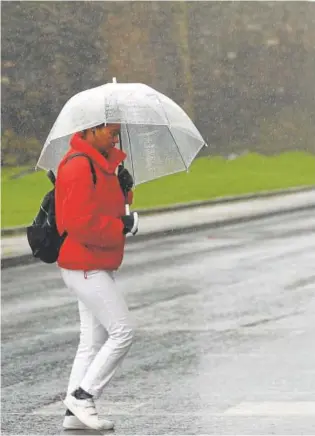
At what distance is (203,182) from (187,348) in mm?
30615

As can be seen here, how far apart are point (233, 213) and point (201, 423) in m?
20.6

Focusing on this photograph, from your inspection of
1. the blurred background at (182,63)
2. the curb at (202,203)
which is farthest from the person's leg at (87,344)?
the blurred background at (182,63)

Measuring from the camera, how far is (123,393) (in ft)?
→ 26.7

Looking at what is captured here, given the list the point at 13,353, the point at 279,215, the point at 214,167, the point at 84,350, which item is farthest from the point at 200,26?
the point at 84,350

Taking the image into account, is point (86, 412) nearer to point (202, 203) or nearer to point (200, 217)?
point (200, 217)

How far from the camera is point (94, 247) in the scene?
6699 millimetres

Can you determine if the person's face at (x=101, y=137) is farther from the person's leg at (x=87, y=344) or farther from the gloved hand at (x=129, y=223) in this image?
the person's leg at (x=87, y=344)

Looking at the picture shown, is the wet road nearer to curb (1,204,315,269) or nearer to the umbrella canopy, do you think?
curb (1,204,315,269)

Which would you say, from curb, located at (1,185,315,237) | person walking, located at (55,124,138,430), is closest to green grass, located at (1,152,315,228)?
curb, located at (1,185,315,237)

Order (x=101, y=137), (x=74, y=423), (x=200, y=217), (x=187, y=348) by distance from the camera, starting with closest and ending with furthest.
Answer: (x=101, y=137), (x=74, y=423), (x=187, y=348), (x=200, y=217)

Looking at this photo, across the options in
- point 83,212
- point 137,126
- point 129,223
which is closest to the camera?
point 83,212

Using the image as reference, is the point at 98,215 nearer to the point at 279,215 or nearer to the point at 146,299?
the point at 146,299

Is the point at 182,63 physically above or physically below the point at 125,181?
below

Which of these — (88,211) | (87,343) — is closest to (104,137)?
(88,211)
